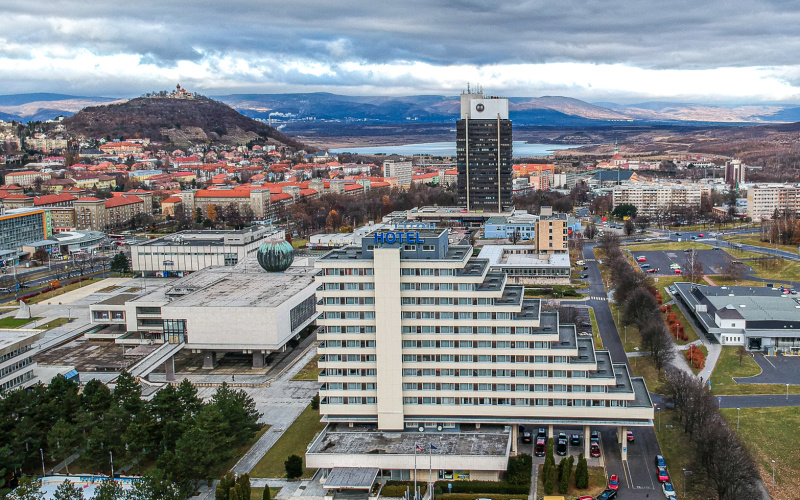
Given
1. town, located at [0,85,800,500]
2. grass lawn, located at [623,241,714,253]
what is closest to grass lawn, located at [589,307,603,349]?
town, located at [0,85,800,500]

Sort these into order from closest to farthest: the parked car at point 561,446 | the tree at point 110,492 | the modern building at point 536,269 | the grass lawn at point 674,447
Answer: the tree at point 110,492, the grass lawn at point 674,447, the parked car at point 561,446, the modern building at point 536,269

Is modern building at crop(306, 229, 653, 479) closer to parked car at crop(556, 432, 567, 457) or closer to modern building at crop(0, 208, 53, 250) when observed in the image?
parked car at crop(556, 432, 567, 457)

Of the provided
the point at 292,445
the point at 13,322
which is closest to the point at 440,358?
the point at 292,445

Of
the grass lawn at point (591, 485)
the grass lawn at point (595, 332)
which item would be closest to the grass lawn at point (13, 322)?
the grass lawn at point (595, 332)

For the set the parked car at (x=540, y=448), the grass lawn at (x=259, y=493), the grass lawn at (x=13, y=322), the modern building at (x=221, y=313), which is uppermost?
the modern building at (x=221, y=313)

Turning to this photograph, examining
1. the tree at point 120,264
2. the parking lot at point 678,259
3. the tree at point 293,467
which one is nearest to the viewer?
the tree at point 293,467

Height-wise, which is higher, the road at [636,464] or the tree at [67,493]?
the tree at [67,493]

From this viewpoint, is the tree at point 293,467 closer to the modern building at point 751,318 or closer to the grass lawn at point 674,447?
the grass lawn at point 674,447
